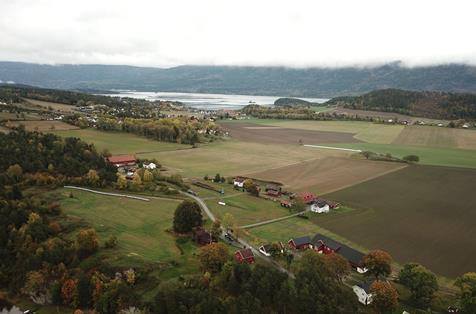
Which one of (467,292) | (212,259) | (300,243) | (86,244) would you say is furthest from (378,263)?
(86,244)

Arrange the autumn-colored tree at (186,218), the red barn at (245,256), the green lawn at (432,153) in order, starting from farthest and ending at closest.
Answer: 1. the green lawn at (432,153)
2. the autumn-colored tree at (186,218)
3. the red barn at (245,256)

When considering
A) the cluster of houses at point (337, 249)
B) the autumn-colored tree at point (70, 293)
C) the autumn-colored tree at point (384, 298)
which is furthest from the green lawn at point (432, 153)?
the autumn-colored tree at point (70, 293)

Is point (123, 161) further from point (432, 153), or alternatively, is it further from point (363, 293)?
point (432, 153)

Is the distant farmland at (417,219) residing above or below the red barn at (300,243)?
above

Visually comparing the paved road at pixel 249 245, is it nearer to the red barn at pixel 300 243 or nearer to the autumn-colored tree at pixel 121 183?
the red barn at pixel 300 243

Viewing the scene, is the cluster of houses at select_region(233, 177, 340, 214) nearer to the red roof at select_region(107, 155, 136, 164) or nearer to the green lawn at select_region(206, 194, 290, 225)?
the green lawn at select_region(206, 194, 290, 225)

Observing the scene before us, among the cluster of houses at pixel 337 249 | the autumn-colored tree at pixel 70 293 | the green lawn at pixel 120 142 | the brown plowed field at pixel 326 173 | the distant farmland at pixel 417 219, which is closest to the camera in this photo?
the cluster of houses at pixel 337 249

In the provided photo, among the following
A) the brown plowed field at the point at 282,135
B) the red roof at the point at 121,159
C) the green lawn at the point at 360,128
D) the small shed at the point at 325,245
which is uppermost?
the green lawn at the point at 360,128

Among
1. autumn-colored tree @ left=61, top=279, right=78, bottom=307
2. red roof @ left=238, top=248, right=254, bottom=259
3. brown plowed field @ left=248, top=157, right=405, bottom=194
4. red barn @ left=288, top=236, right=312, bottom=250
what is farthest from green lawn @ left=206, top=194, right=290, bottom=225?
autumn-colored tree @ left=61, top=279, right=78, bottom=307
